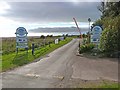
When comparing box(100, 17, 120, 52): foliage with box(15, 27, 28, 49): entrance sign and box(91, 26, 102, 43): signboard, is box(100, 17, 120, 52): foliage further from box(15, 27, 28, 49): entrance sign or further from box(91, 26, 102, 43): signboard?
box(15, 27, 28, 49): entrance sign

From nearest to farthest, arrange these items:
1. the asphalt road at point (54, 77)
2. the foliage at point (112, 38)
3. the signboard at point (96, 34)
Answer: the asphalt road at point (54, 77) → the foliage at point (112, 38) → the signboard at point (96, 34)

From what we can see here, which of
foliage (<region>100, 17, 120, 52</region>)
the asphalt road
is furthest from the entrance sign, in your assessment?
the asphalt road

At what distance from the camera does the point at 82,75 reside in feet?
48.9

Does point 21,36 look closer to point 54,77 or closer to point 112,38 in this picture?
point 112,38

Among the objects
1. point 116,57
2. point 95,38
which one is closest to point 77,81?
point 116,57

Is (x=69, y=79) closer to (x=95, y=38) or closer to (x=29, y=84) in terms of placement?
(x=29, y=84)

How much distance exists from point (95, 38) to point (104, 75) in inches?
591

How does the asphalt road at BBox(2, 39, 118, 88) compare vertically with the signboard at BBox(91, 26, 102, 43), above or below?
below

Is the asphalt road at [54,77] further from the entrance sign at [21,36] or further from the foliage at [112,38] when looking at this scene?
the entrance sign at [21,36]

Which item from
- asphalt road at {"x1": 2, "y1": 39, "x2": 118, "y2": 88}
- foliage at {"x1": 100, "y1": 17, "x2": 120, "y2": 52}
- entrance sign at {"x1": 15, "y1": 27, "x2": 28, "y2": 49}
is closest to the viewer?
asphalt road at {"x1": 2, "y1": 39, "x2": 118, "y2": 88}

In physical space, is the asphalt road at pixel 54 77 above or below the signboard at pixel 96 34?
below

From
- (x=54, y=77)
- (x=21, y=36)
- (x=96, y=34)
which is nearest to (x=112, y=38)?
(x=96, y=34)

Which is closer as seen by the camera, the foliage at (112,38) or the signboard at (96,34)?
the foliage at (112,38)

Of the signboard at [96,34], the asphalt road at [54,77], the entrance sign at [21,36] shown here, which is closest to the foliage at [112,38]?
the signboard at [96,34]
